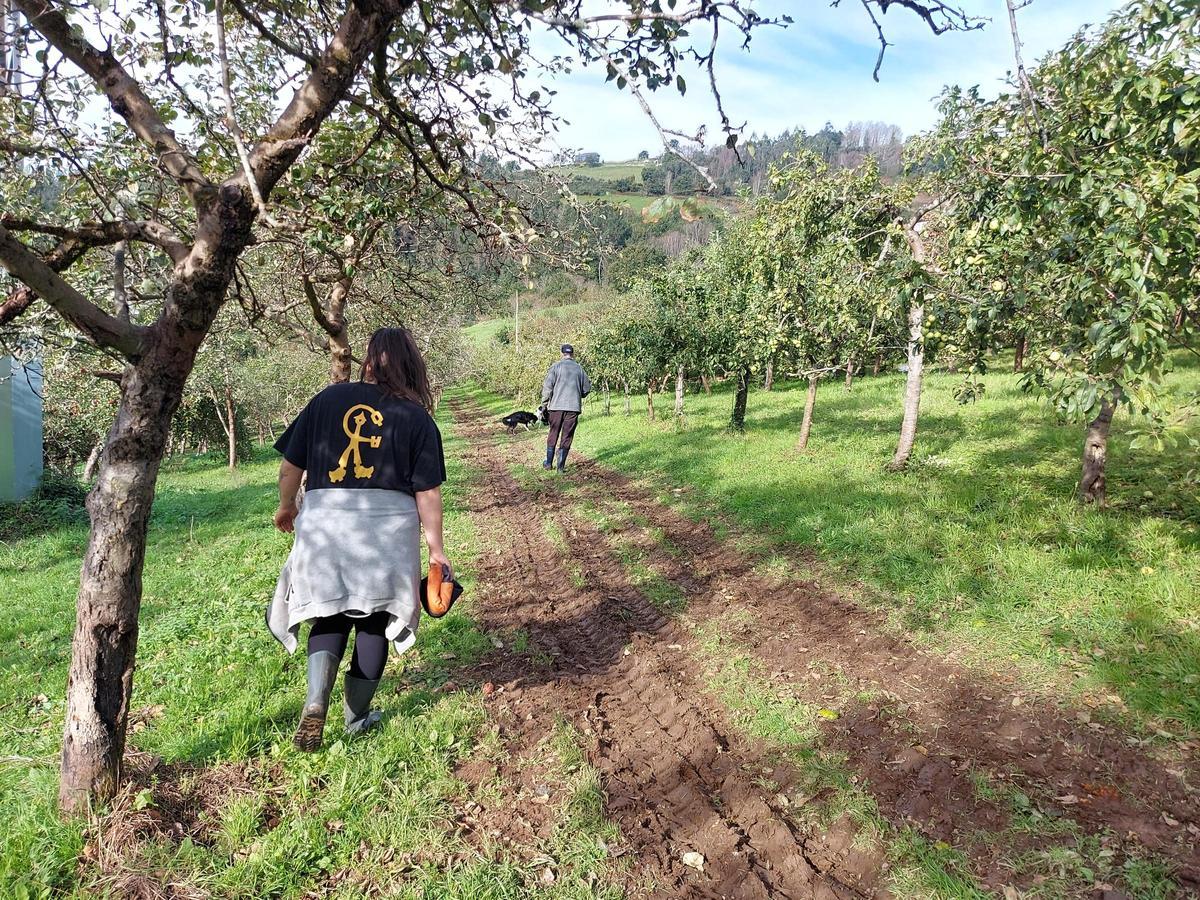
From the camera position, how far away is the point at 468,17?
11.7 ft

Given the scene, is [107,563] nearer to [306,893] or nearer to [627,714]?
[306,893]

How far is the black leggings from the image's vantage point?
10.5 ft

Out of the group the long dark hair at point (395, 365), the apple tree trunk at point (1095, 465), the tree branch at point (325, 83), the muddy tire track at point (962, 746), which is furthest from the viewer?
the apple tree trunk at point (1095, 465)

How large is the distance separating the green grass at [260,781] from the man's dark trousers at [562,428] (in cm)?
596

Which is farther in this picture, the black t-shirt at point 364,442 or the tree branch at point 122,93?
the black t-shirt at point 364,442

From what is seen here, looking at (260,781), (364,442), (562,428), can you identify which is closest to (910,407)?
(562,428)

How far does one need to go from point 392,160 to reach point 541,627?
388 cm

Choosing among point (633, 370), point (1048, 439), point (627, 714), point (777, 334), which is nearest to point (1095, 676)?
point (627, 714)

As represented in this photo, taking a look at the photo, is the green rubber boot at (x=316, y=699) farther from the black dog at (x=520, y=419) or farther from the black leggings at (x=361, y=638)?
the black dog at (x=520, y=419)

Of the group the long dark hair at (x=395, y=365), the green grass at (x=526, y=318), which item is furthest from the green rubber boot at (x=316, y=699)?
the green grass at (x=526, y=318)

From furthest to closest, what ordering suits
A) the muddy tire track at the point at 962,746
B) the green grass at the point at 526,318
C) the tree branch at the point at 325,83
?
the green grass at the point at 526,318, the muddy tire track at the point at 962,746, the tree branch at the point at 325,83

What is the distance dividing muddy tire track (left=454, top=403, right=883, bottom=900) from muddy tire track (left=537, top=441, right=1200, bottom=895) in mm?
506

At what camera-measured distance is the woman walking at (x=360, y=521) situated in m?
3.12

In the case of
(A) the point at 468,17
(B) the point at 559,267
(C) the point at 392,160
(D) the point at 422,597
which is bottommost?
(D) the point at 422,597
